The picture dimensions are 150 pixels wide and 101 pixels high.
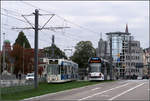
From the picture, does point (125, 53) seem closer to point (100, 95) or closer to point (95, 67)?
point (95, 67)

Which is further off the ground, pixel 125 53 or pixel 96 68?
pixel 125 53

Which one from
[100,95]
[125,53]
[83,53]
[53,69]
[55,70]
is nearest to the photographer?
[100,95]

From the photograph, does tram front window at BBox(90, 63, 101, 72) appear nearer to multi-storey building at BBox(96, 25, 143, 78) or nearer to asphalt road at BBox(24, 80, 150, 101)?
asphalt road at BBox(24, 80, 150, 101)

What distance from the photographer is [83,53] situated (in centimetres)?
11238

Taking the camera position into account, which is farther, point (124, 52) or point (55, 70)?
point (124, 52)

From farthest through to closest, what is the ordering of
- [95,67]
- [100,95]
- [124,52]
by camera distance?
1. [124,52]
2. [95,67]
3. [100,95]

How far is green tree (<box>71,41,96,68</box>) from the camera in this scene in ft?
364

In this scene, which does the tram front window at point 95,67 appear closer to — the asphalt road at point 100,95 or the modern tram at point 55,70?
the modern tram at point 55,70

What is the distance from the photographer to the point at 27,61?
260 feet

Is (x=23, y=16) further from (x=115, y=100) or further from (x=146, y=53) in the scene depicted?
(x=146, y=53)

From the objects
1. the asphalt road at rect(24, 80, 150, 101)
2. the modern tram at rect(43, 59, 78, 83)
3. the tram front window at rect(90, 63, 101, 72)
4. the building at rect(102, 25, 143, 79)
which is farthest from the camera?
the building at rect(102, 25, 143, 79)

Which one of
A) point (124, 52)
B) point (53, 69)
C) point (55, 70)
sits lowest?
point (55, 70)

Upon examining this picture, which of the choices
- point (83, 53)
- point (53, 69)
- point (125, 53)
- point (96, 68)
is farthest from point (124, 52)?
point (53, 69)

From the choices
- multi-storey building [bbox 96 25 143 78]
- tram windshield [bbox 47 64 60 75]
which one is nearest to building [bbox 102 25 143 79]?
multi-storey building [bbox 96 25 143 78]
